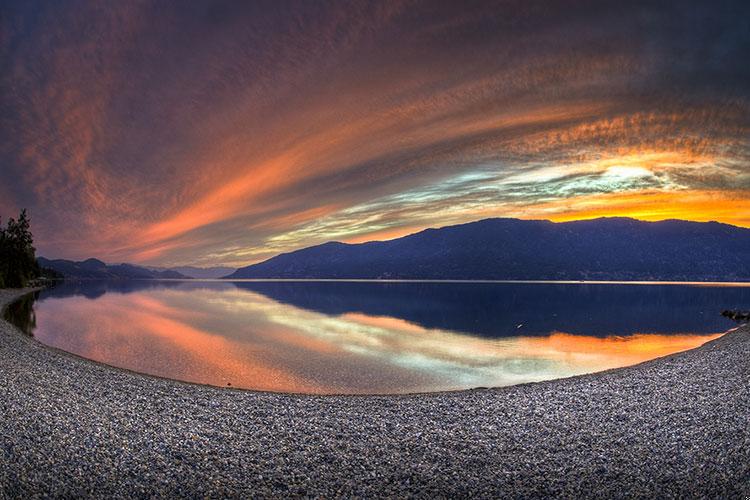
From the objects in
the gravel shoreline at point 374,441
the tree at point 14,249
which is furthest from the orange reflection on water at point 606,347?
the tree at point 14,249

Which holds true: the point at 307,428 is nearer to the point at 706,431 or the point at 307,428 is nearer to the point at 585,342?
the point at 706,431

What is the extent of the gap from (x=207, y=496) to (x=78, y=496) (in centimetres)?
324

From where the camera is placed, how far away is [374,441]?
1462 centimetres

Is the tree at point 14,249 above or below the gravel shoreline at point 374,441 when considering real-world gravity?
above

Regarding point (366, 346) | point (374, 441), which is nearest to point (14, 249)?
point (366, 346)

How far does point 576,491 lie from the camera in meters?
11.5

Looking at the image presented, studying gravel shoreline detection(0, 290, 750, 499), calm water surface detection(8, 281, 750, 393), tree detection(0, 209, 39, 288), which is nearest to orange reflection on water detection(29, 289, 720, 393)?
calm water surface detection(8, 281, 750, 393)

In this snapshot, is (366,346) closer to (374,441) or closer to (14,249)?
(374,441)

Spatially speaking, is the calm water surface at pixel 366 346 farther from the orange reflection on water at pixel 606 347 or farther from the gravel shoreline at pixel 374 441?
the gravel shoreline at pixel 374 441

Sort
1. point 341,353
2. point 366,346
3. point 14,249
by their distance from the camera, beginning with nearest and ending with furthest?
point 341,353
point 366,346
point 14,249

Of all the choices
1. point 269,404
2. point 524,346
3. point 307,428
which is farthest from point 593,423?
point 524,346

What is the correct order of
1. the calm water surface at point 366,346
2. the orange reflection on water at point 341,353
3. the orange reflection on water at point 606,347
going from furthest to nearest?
the orange reflection on water at point 606,347 < the calm water surface at point 366,346 < the orange reflection on water at point 341,353

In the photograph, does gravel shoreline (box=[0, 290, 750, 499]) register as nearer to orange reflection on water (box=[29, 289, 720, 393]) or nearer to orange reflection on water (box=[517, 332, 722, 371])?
orange reflection on water (box=[29, 289, 720, 393])

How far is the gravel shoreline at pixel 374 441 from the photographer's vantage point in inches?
456
